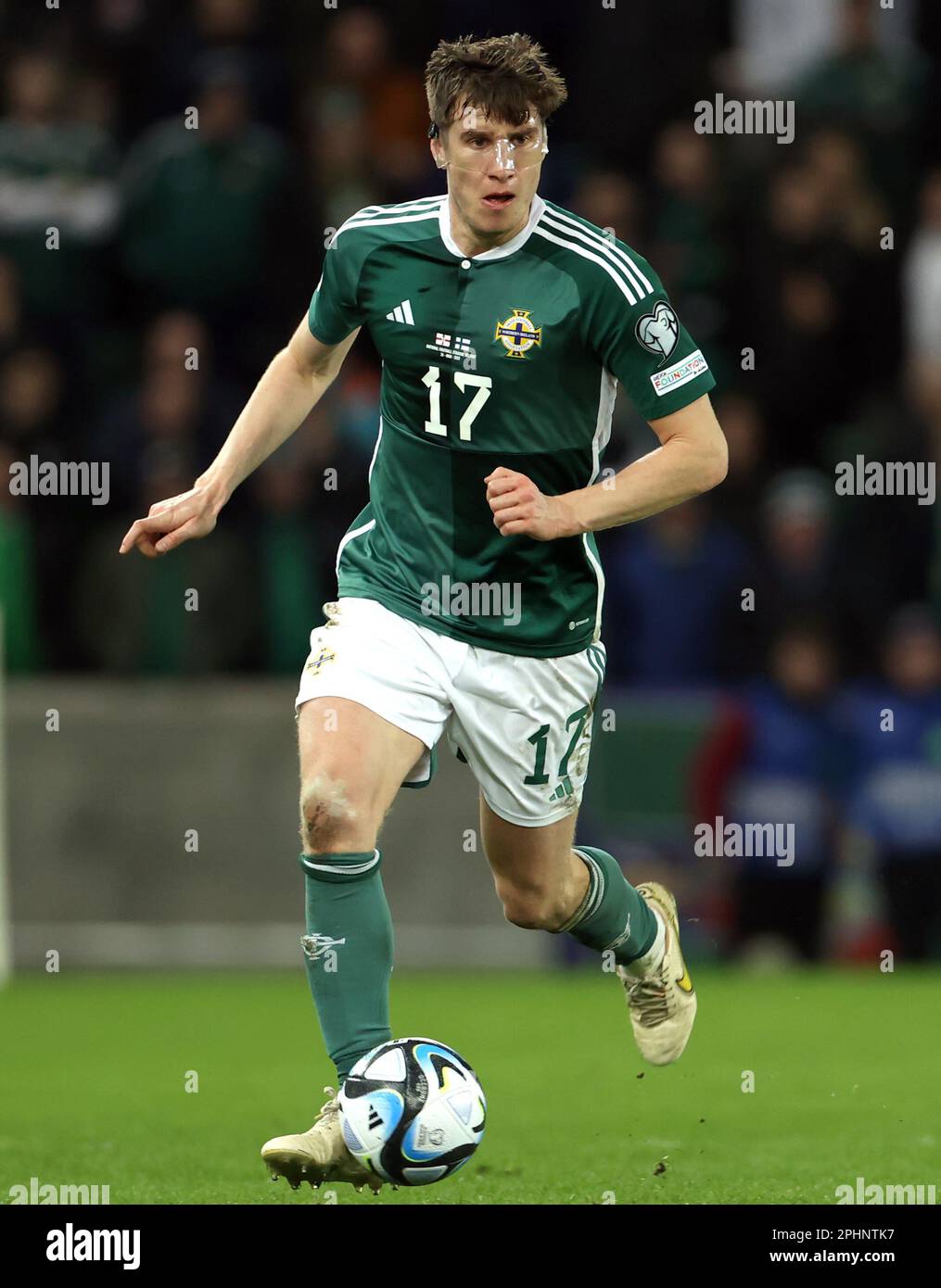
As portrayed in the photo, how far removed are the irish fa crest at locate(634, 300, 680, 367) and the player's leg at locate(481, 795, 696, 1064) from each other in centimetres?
142

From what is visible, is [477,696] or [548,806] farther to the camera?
[548,806]

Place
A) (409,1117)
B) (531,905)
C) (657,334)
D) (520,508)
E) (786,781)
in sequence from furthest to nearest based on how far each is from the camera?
(786,781) → (531,905) → (657,334) → (520,508) → (409,1117)

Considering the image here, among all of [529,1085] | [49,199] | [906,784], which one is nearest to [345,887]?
[529,1085]

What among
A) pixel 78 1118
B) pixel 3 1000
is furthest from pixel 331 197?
pixel 78 1118

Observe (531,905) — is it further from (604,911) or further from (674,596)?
(674,596)

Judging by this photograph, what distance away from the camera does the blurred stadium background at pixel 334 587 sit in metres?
12.4

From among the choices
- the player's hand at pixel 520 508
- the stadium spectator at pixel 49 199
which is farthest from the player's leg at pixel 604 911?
the stadium spectator at pixel 49 199

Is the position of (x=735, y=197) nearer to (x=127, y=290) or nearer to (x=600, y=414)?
(x=127, y=290)

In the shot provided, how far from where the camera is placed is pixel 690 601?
41.2 ft

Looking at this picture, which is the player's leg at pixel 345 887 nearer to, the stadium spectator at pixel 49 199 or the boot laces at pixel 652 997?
the boot laces at pixel 652 997

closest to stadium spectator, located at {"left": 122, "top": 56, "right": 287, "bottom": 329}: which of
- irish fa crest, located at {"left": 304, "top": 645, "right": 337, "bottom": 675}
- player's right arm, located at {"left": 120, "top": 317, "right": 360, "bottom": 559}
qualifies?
player's right arm, located at {"left": 120, "top": 317, "right": 360, "bottom": 559}

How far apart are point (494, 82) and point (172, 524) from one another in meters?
1.41

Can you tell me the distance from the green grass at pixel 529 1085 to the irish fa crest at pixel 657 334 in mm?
2181

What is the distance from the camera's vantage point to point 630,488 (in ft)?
19.9
